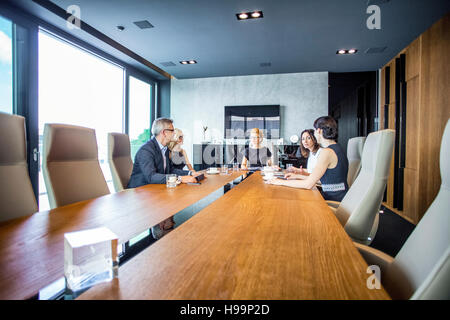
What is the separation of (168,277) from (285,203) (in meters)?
0.95

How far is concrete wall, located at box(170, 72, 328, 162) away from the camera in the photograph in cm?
606

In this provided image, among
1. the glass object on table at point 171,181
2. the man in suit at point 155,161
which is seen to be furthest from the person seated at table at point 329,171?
the man in suit at point 155,161

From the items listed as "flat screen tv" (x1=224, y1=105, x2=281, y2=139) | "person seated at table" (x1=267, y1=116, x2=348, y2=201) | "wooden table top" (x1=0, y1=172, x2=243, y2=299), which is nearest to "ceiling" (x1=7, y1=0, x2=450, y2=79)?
"flat screen tv" (x1=224, y1=105, x2=281, y2=139)

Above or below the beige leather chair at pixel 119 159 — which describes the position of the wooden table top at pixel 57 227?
below

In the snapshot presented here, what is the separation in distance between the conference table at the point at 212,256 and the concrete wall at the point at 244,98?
5.23 meters

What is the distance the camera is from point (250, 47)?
449 cm

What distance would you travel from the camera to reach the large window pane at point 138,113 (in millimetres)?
5766

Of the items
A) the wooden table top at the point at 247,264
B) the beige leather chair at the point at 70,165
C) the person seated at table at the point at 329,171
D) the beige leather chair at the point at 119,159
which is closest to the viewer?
the wooden table top at the point at 247,264

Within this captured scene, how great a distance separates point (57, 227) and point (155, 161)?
5.46 ft

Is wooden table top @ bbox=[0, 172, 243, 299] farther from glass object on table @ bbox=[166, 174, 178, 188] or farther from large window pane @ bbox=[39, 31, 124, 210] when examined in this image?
large window pane @ bbox=[39, 31, 124, 210]

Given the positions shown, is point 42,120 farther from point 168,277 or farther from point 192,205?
point 168,277

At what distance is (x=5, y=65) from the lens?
124 inches

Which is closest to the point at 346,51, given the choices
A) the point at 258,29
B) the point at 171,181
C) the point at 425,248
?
the point at 258,29

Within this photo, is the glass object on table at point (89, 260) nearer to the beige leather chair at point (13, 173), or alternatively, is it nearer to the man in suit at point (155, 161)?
the beige leather chair at point (13, 173)
